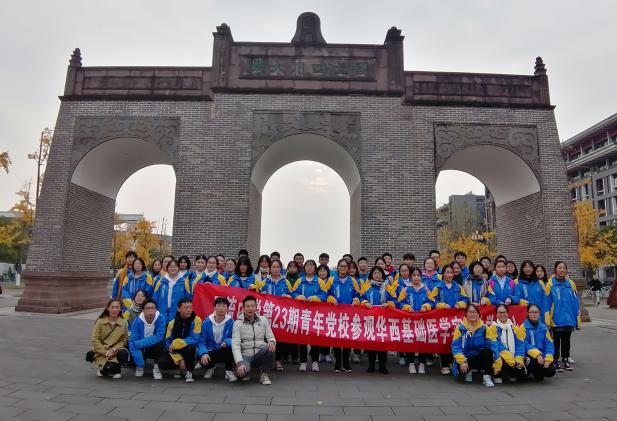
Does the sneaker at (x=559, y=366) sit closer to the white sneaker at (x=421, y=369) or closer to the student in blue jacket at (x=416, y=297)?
the student in blue jacket at (x=416, y=297)

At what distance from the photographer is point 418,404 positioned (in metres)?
4.42

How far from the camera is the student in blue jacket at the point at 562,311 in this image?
630 centimetres

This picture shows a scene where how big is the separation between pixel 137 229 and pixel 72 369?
28354 millimetres

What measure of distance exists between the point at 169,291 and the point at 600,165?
50760mm

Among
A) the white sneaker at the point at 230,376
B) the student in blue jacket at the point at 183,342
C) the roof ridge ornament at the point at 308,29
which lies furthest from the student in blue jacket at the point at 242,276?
the roof ridge ornament at the point at 308,29

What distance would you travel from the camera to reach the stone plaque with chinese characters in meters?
12.1

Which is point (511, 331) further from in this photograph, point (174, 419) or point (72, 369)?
point (72, 369)

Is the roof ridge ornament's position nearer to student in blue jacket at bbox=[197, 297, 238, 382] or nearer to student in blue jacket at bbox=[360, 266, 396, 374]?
student in blue jacket at bbox=[360, 266, 396, 374]

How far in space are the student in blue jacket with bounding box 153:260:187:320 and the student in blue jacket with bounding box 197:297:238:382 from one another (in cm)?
118

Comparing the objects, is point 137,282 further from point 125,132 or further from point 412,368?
point 125,132

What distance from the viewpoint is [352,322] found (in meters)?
6.02

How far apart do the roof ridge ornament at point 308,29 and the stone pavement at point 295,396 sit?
9.86 metres

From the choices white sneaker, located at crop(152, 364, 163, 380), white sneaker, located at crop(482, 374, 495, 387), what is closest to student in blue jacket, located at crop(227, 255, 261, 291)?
white sneaker, located at crop(152, 364, 163, 380)

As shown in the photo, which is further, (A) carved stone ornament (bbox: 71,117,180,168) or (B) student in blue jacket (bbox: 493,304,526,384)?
(A) carved stone ornament (bbox: 71,117,180,168)
